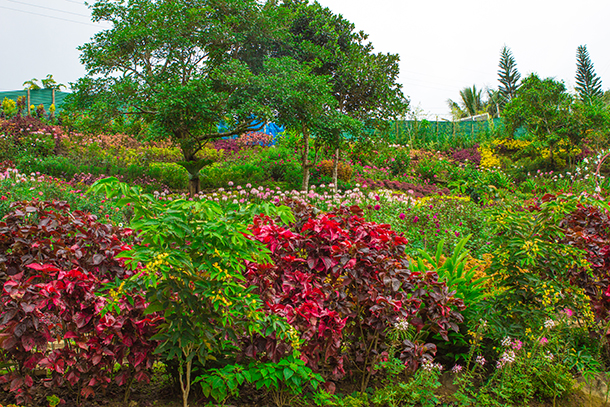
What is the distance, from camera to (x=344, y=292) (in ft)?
7.57

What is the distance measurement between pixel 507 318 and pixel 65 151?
1377cm

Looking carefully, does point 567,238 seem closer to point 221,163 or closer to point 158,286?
point 158,286

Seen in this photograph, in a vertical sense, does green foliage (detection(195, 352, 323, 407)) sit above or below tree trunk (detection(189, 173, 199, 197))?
below

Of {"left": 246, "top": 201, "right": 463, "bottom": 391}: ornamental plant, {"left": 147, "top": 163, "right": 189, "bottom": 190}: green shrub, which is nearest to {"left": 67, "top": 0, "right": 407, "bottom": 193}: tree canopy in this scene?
{"left": 147, "top": 163, "right": 189, "bottom": 190}: green shrub

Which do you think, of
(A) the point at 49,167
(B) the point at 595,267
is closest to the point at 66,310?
(B) the point at 595,267

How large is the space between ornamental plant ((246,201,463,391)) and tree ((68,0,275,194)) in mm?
6178

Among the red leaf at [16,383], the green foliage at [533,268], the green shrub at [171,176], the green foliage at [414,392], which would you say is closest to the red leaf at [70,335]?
the red leaf at [16,383]

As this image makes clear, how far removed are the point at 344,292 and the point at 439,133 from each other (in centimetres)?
1864

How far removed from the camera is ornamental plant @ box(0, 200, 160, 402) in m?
1.78

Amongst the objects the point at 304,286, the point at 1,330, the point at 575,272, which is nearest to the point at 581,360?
the point at 575,272

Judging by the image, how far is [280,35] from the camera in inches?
365

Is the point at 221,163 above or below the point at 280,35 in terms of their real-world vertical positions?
below

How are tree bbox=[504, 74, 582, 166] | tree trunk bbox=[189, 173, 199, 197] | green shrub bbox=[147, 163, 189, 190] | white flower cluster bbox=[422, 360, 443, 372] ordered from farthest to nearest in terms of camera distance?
1. tree bbox=[504, 74, 582, 166]
2. green shrub bbox=[147, 163, 189, 190]
3. tree trunk bbox=[189, 173, 199, 197]
4. white flower cluster bbox=[422, 360, 443, 372]

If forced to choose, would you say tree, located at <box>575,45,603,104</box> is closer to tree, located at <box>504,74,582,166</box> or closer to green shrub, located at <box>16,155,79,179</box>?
tree, located at <box>504,74,582,166</box>
